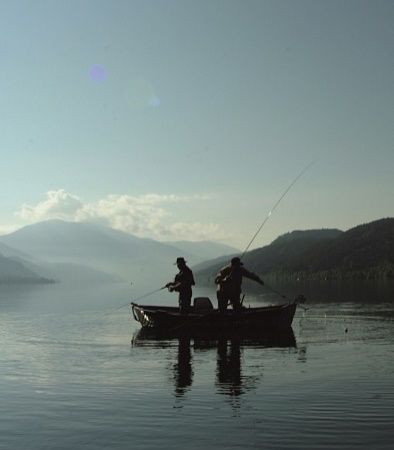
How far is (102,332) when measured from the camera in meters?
39.9

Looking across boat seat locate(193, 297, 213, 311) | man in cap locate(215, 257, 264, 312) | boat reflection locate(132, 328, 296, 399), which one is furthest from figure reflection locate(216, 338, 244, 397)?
boat seat locate(193, 297, 213, 311)

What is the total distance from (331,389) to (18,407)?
Answer: 31.1 feet

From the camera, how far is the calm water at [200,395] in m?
13.1

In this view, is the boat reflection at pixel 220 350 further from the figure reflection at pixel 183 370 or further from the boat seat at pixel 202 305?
the boat seat at pixel 202 305

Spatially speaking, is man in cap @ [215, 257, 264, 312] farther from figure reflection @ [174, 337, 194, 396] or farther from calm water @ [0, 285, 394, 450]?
figure reflection @ [174, 337, 194, 396]

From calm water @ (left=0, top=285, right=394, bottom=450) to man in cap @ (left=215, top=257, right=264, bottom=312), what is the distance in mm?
3825

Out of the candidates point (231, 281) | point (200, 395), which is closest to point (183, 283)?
point (231, 281)

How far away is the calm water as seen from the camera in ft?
43.0

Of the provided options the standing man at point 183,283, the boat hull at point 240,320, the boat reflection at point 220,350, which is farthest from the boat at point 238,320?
the standing man at point 183,283

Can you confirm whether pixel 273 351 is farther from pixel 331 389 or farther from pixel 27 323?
pixel 27 323

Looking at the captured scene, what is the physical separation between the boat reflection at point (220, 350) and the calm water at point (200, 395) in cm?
6

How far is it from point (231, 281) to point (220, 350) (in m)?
5.87

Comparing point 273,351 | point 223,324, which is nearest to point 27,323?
point 223,324

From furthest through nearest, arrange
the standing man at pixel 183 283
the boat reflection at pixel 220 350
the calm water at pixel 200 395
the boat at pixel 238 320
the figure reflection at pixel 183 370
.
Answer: the boat at pixel 238 320, the standing man at pixel 183 283, the boat reflection at pixel 220 350, the figure reflection at pixel 183 370, the calm water at pixel 200 395
